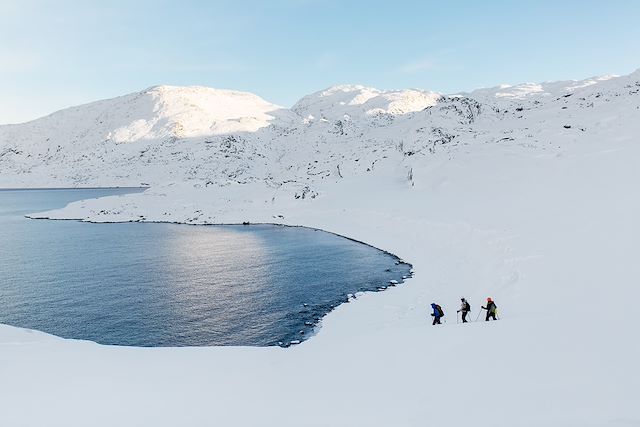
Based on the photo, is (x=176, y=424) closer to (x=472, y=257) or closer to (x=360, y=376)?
(x=360, y=376)

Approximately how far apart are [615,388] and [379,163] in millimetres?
98247

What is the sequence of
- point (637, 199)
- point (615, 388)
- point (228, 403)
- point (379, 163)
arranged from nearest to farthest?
point (615, 388) < point (228, 403) < point (637, 199) < point (379, 163)

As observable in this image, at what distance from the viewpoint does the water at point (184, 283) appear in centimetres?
2994

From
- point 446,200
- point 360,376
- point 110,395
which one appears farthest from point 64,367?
point 446,200

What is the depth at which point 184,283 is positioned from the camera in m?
41.7

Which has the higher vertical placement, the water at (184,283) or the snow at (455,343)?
the snow at (455,343)

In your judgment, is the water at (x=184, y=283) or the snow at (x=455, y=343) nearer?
the snow at (x=455, y=343)

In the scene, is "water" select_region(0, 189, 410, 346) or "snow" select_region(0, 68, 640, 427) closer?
"snow" select_region(0, 68, 640, 427)

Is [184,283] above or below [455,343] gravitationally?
below

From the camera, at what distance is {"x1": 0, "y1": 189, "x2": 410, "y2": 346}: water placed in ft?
98.2

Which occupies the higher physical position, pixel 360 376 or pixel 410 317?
pixel 360 376

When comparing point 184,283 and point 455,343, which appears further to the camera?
point 184,283

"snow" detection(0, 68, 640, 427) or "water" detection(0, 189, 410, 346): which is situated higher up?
"snow" detection(0, 68, 640, 427)

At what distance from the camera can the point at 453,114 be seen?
153 meters
